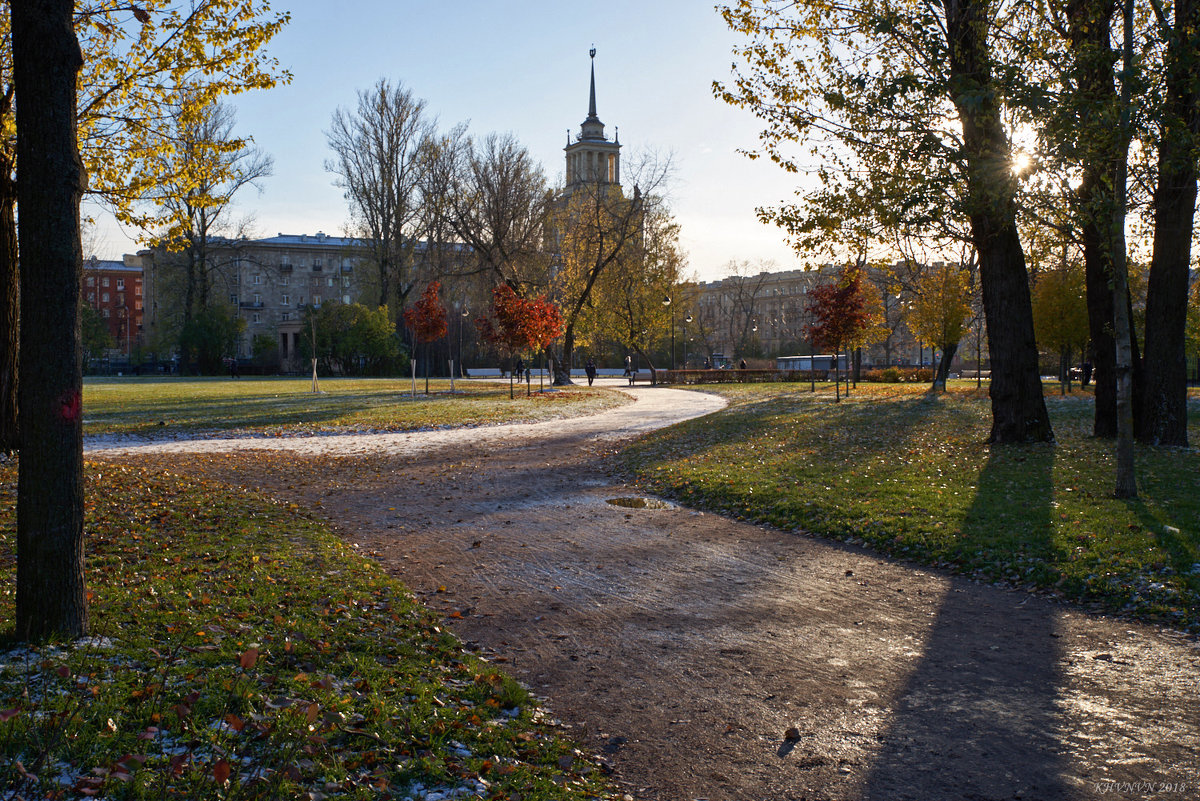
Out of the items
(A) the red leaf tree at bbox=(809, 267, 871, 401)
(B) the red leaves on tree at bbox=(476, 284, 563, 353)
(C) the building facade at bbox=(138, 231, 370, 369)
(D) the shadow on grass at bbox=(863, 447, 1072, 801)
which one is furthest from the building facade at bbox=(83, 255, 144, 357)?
(D) the shadow on grass at bbox=(863, 447, 1072, 801)

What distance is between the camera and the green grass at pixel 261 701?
11.1 ft

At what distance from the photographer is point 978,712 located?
14.6 ft

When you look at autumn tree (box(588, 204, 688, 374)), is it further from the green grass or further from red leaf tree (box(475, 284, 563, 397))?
the green grass

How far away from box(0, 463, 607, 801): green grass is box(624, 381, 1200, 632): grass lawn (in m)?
4.75

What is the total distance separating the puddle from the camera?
436 inches

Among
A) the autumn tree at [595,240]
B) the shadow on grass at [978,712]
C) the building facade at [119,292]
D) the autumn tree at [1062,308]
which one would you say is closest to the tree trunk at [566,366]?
the autumn tree at [595,240]

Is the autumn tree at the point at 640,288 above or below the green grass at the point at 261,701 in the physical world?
above

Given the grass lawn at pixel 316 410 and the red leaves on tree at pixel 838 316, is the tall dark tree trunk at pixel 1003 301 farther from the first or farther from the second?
the red leaves on tree at pixel 838 316

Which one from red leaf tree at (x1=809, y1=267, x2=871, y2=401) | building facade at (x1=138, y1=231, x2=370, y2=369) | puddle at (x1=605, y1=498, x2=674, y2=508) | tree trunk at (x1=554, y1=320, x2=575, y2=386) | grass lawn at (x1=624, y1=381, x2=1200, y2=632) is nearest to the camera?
grass lawn at (x1=624, y1=381, x2=1200, y2=632)

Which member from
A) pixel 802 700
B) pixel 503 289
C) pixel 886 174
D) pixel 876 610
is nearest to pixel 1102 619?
pixel 876 610

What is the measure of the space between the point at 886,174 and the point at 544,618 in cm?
1031

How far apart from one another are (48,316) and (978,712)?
529 cm

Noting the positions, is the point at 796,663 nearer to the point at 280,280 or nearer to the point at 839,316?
the point at 839,316

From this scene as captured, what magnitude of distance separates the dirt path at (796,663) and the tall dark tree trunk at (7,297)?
5.50m
